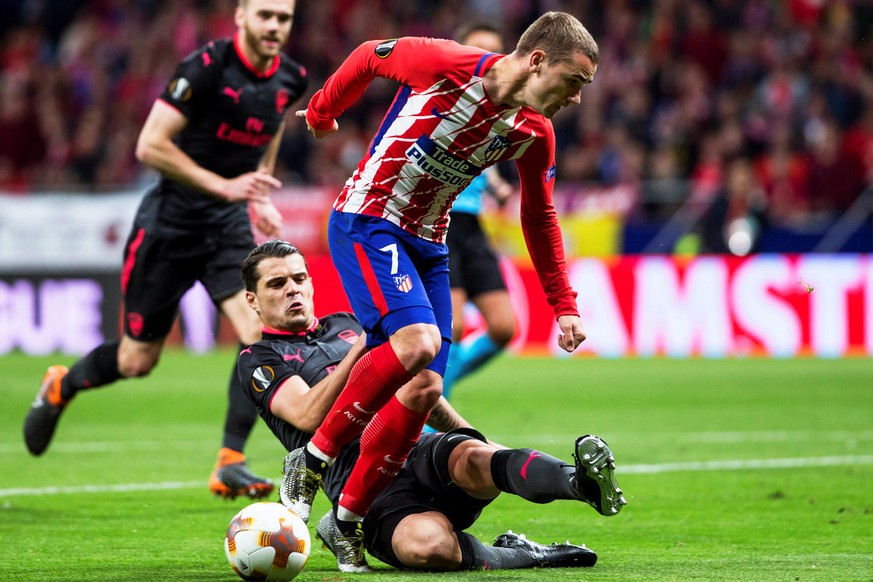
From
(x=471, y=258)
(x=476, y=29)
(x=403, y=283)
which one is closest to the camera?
(x=403, y=283)

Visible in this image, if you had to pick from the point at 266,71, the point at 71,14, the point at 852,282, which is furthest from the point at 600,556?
the point at 71,14

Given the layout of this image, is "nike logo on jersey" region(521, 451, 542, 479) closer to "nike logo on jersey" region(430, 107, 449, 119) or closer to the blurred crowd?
"nike logo on jersey" region(430, 107, 449, 119)

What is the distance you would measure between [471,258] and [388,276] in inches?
147

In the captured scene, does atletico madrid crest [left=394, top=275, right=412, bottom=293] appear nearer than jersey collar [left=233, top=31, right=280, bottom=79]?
Yes

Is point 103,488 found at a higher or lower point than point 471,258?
lower

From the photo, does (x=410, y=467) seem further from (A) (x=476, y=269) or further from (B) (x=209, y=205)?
(A) (x=476, y=269)

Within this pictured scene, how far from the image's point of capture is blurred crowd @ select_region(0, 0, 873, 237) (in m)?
16.8

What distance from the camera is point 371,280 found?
4910 millimetres

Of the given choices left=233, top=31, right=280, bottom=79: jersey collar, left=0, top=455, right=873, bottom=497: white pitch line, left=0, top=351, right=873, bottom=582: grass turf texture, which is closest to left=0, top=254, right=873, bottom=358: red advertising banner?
left=0, top=351, right=873, bottom=582: grass turf texture

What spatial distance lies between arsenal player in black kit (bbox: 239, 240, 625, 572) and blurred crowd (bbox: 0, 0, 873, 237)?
11413mm

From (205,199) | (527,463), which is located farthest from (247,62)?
(527,463)

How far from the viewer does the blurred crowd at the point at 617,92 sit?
1683 cm

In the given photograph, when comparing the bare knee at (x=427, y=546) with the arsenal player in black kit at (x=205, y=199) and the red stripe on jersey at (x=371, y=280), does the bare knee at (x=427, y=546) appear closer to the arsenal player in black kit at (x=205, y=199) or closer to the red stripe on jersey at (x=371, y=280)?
the red stripe on jersey at (x=371, y=280)

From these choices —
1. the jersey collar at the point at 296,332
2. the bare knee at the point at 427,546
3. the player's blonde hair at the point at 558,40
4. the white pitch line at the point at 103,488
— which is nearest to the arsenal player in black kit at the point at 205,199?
the white pitch line at the point at 103,488
